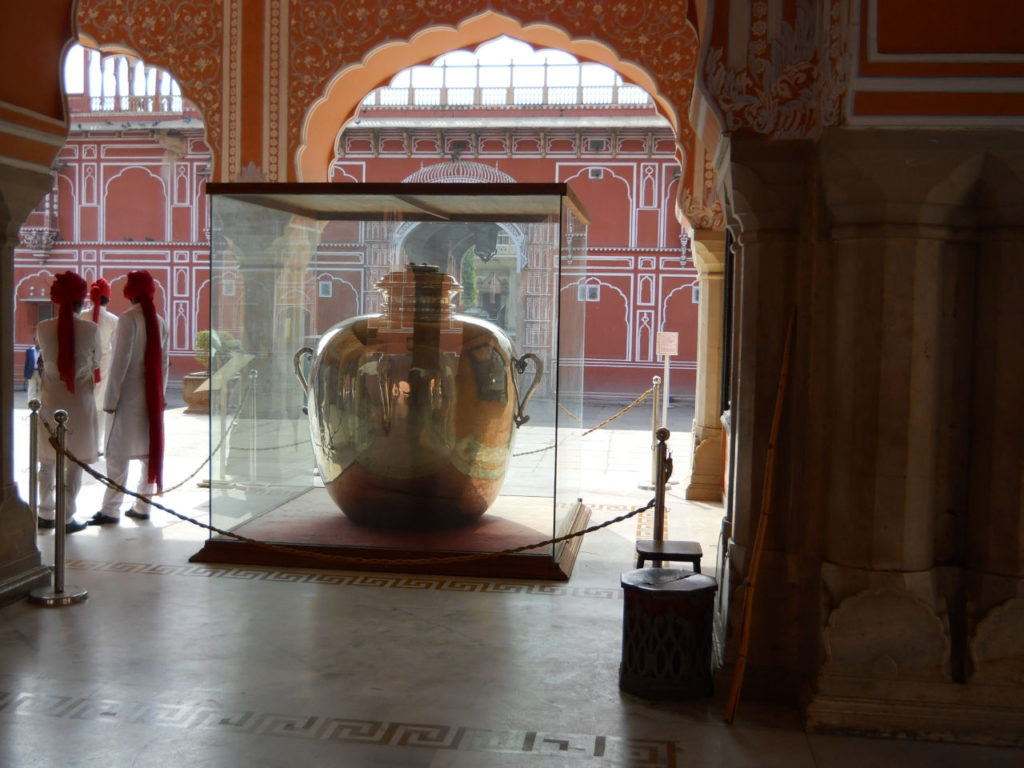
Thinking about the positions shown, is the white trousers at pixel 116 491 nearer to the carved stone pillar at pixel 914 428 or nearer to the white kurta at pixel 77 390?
the white kurta at pixel 77 390

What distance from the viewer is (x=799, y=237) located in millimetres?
3521

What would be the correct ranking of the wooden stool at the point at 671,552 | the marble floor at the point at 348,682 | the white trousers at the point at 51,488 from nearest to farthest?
the marble floor at the point at 348,682 → the wooden stool at the point at 671,552 → the white trousers at the point at 51,488

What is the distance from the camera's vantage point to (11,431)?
477 cm

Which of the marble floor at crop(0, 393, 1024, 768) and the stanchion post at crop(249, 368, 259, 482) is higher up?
the stanchion post at crop(249, 368, 259, 482)

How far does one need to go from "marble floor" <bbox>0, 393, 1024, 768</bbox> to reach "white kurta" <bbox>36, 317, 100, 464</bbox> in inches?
37.0

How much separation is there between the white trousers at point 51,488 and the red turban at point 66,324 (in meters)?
0.50

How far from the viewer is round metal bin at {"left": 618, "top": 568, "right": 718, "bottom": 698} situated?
352 cm

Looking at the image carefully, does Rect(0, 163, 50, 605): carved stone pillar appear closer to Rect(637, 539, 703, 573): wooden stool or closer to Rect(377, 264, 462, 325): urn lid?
Rect(377, 264, 462, 325): urn lid

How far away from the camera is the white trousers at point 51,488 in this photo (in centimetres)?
610

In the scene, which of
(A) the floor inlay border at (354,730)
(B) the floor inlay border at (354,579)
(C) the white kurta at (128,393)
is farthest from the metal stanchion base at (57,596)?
(C) the white kurta at (128,393)

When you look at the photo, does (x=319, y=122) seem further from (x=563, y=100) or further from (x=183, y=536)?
(x=563, y=100)

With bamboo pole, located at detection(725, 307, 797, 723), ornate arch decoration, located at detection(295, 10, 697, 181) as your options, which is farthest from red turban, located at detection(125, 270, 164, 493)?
bamboo pole, located at detection(725, 307, 797, 723)

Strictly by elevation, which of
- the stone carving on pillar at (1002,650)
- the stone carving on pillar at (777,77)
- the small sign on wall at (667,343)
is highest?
the stone carving on pillar at (777,77)

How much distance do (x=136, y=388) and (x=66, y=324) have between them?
0.54 metres
